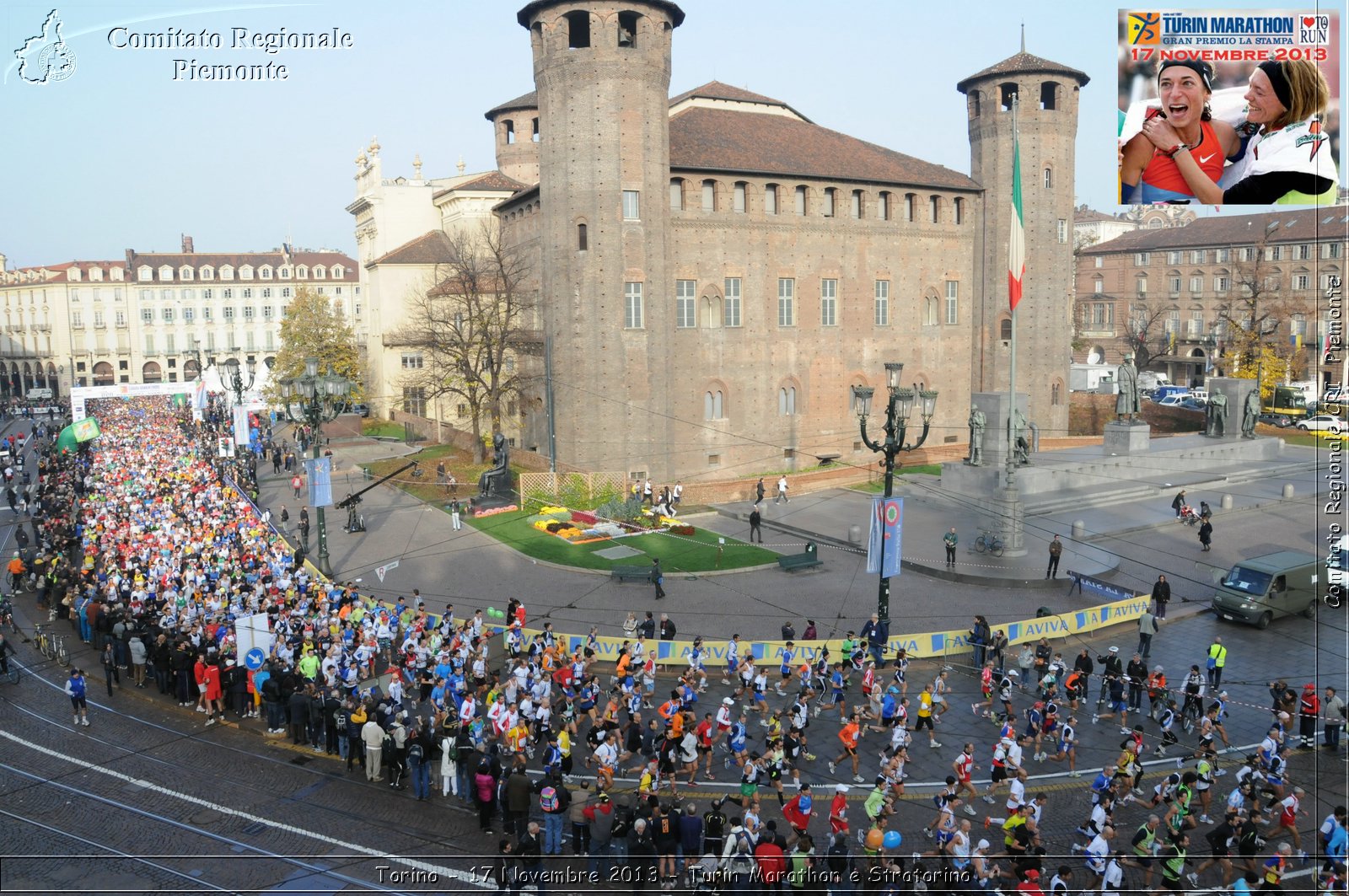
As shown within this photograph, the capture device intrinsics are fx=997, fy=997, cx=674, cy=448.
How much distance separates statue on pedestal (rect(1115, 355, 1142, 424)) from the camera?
44.8 m

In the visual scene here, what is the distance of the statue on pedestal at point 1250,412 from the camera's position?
49.5 metres

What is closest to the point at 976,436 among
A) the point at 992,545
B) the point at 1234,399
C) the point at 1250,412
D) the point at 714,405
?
the point at 992,545

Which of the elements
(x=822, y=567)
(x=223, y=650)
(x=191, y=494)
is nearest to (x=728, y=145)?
(x=822, y=567)

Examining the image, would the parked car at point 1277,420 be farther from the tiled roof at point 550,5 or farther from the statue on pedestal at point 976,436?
the tiled roof at point 550,5

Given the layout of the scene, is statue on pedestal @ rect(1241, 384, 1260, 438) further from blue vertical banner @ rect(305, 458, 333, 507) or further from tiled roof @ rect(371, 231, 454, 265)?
tiled roof @ rect(371, 231, 454, 265)

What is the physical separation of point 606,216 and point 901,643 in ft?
85.9

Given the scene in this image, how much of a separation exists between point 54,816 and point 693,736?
10162 millimetres

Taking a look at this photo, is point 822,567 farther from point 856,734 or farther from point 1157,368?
point 1157,368

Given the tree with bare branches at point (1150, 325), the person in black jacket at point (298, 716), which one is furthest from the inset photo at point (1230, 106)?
the tree with bare branches at point (1150, 325)

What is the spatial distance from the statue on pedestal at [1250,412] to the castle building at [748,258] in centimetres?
980

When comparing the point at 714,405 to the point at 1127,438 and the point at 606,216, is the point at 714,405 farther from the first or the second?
the point at 1127,438

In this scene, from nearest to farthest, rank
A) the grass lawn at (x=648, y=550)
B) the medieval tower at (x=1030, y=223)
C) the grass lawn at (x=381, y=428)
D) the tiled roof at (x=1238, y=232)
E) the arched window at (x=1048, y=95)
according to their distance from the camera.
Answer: the grass lawn at (x=648, y=550) < the medieval tower at (x=1030, y=223) < the arched window at (x=1048, y=95) < the grass lawn at (x=381, y=428) < the tiled roof at (x=1238, y=232)

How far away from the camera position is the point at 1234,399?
4934 centimetres

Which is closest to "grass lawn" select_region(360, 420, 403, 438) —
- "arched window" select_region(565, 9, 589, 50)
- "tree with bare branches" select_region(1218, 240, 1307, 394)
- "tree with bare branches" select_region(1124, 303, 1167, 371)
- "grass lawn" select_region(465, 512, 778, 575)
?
"arched window" select_region(565, 9, 589, 50)
